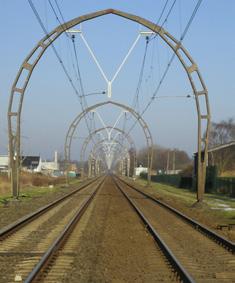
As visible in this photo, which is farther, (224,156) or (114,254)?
(224,156)

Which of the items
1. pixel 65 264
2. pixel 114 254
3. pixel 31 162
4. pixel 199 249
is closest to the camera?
pixel 65 264

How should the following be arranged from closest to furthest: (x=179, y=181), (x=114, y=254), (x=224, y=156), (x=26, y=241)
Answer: (x=114, y=254) → (x=26, y=241) → (x=179, y=181) → (x=224, y=156)

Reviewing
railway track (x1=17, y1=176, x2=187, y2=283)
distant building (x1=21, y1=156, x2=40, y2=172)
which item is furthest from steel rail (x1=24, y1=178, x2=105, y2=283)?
distant building (x1=21, y1=156, x2=40, y2=172)

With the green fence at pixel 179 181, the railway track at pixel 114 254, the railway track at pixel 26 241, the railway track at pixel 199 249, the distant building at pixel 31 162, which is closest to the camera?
the railway track at pixel 114 254

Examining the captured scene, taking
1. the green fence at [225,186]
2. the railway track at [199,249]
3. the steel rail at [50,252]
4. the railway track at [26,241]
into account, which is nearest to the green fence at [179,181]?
the green fence at [225,186]

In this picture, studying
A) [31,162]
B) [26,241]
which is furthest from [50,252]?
[31,162]

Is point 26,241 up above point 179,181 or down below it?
below

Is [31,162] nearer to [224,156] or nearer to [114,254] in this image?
[224,156]

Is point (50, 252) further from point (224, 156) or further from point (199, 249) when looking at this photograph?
point (224, 156)

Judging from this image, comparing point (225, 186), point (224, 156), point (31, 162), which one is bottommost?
point (225, 186)

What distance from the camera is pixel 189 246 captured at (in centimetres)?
1502

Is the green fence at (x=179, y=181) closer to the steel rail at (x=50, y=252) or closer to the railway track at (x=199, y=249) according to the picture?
the railway track at (x=199, y=249)

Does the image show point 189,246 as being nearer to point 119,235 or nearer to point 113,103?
point 119,235

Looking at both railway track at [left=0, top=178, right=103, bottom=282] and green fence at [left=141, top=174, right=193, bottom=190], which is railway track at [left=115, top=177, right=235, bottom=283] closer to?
railway track at [left=0, top=178, right=103, bottom=282]
